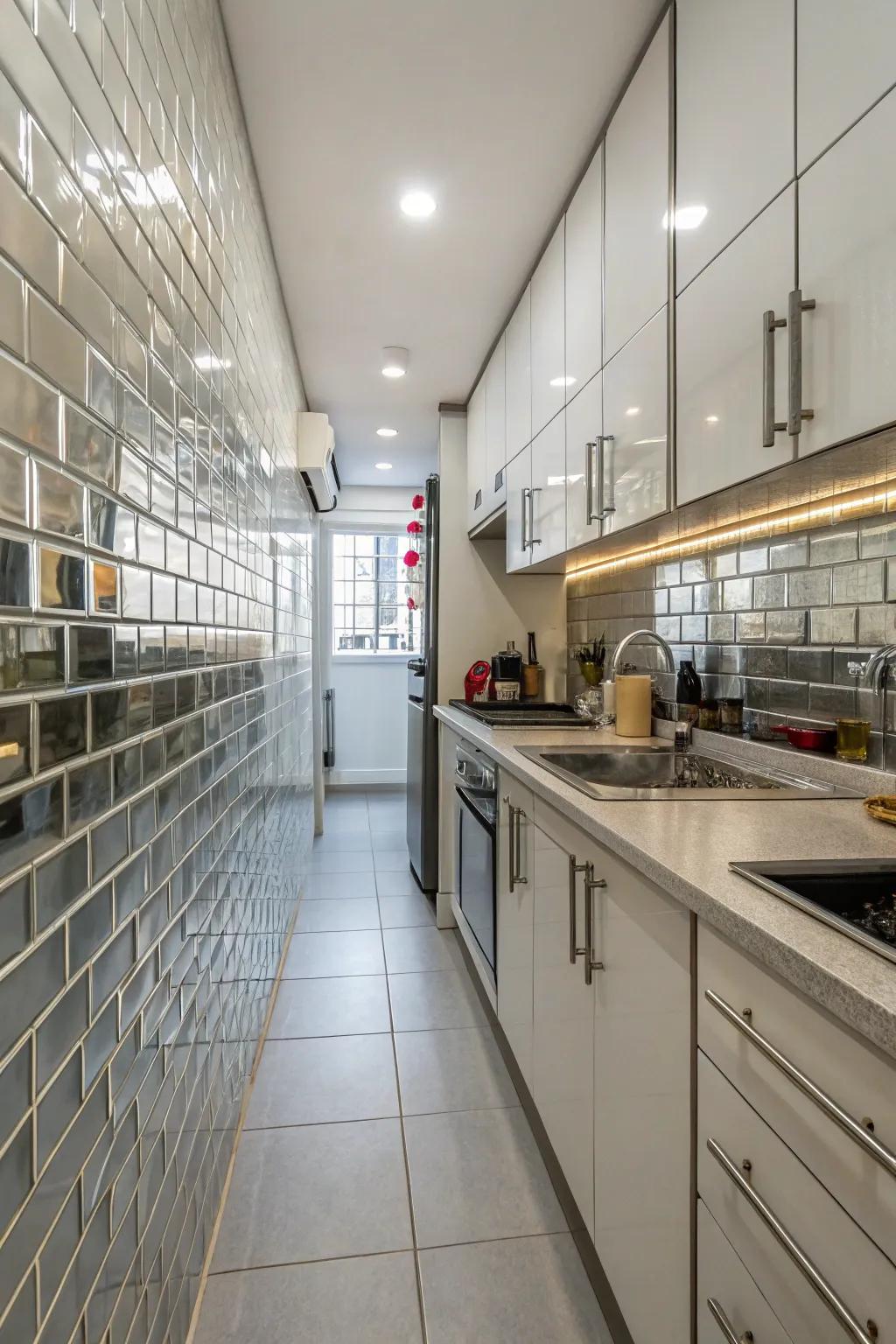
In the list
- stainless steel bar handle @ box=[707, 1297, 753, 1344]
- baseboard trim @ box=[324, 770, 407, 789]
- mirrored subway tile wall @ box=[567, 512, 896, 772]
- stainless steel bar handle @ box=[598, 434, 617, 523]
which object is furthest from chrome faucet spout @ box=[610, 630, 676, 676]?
baseboard trim @ box=[324, 770, 407, 789]

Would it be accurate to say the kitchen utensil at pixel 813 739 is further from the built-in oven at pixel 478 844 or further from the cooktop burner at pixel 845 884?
the built-in oven at pixel 478 844

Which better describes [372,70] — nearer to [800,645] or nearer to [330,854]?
[800,645]

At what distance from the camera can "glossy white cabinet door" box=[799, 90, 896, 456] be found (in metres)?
0.95

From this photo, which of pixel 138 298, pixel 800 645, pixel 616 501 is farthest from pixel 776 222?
pixel 138 298

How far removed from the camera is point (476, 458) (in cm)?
349

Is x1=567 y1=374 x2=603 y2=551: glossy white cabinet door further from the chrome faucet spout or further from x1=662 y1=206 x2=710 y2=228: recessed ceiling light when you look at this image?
x1=662 y1=206 x2=710 y2=228: recessed ceiling light

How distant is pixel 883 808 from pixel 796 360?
72 cm

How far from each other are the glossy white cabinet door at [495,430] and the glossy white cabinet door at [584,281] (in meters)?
0.82

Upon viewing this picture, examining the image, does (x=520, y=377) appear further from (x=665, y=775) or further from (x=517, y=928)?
(x=517, y=928)

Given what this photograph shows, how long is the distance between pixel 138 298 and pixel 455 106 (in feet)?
4.29

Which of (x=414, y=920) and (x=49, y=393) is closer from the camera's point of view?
(x=49, y=393)

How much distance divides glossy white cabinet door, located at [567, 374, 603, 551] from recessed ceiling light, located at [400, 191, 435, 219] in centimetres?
73

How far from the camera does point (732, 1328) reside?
0.80 m

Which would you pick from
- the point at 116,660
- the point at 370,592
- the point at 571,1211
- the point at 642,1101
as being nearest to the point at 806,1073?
the point at 642,1101
